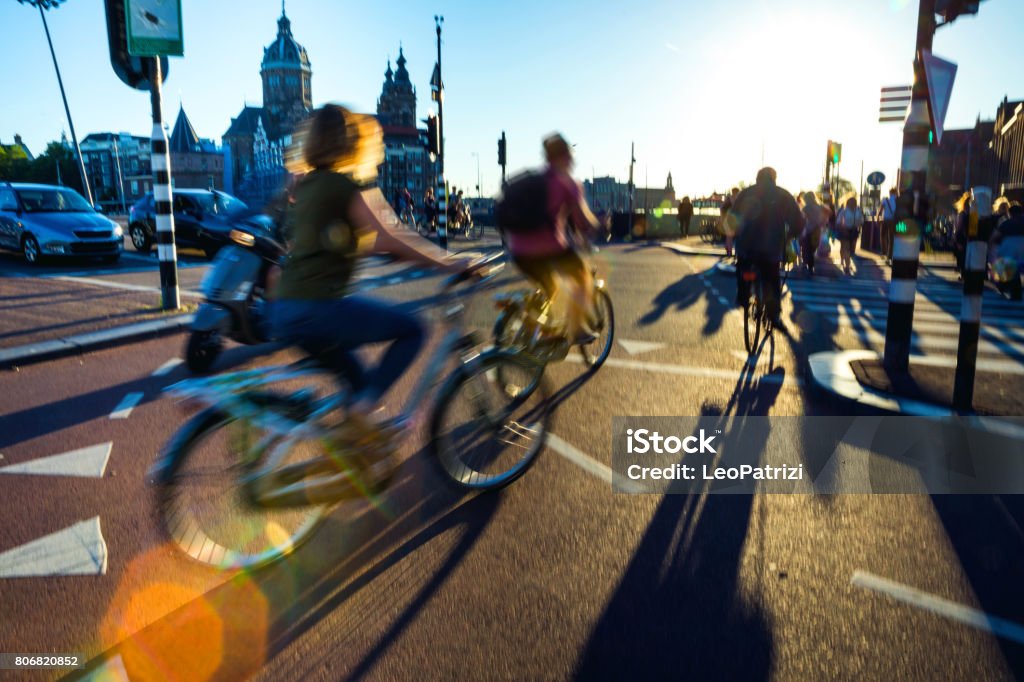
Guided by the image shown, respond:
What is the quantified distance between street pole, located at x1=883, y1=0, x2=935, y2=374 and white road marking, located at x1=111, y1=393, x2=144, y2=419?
572 centimetres

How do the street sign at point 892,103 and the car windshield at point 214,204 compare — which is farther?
the car windshield at point 214,204

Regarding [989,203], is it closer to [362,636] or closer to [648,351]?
[648,351]

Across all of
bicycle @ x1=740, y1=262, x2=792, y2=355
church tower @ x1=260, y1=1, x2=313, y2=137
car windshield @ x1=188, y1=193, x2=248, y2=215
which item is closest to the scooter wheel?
bicycle @ x1=740, y1=262, x2=792, y2=355

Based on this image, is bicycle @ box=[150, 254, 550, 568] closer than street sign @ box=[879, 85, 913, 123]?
Yes

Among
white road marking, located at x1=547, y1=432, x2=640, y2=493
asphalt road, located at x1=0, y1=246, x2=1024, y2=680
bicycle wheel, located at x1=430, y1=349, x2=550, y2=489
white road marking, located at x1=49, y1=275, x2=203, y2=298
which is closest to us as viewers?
asphalt road, located at x1=0, y1=246, x2=1024, y2=680

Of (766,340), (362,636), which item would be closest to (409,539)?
(362,636)

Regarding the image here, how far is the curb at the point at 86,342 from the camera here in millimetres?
6723

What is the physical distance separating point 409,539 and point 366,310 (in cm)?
103

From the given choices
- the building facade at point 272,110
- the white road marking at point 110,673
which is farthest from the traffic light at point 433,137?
the building facade at point 272,110

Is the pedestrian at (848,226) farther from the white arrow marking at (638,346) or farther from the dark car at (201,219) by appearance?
the dark car at (201,219)

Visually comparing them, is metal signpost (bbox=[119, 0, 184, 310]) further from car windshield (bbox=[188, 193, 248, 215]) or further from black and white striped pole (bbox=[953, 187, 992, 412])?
car windshield (bbox=[188, 193, 248, 215])

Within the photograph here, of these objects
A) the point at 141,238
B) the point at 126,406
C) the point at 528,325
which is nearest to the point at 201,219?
the point at 141,238

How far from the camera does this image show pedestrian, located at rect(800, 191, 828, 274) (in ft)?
56.9

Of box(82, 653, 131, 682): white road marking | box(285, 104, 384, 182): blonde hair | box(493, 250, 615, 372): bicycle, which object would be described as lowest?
box(82, 653, 131, 682): white road marking
